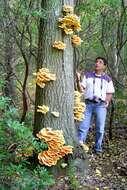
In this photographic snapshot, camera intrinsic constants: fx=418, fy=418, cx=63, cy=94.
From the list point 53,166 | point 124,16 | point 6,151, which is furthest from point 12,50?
point 6,151

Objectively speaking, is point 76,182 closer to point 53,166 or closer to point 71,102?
point 53,166

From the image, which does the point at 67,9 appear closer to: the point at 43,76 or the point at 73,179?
the point at 43,76

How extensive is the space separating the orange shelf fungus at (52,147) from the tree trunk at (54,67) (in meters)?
0.23

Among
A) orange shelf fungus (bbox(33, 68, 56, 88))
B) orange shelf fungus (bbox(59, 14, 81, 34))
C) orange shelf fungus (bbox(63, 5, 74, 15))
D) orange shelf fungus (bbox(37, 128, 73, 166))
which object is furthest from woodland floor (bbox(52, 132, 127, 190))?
orange shelf fungus (bbox(63, 5, 74, 15))

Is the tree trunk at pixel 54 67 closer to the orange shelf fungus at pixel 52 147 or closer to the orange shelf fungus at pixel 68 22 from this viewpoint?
the orange shelf fungus at pixel 68 22

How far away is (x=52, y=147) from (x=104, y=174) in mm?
1390

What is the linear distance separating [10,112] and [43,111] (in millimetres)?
1793

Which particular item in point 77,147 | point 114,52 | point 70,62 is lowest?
point 77,147

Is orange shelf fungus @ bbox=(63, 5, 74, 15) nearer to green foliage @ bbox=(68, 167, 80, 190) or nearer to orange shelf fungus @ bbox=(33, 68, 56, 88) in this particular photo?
orange shelf fungus @ bbox=(33, 68, 56, 88)

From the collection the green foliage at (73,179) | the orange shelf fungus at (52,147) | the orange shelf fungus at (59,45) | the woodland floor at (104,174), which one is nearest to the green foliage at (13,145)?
the orange shelf fungus at (52,147)

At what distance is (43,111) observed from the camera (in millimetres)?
6062

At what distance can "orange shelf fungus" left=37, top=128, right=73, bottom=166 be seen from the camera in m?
5.93

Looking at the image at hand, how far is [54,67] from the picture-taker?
616 cm

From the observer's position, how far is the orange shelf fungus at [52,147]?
593 cm
